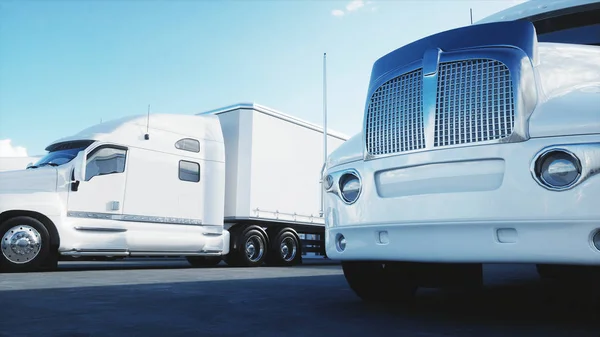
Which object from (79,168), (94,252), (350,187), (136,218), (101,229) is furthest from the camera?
(136,218)

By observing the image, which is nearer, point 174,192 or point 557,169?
point 557,169

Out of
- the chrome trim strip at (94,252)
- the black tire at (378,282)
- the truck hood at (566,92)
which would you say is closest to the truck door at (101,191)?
the chrome trim strip at (94,252)

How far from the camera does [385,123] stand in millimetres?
3406

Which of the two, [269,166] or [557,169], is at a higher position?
[269,166]

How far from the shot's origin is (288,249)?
11.9m

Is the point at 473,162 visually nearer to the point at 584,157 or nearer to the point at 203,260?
the point at 584,157

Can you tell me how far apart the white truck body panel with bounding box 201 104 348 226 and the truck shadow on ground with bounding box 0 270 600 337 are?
578cm

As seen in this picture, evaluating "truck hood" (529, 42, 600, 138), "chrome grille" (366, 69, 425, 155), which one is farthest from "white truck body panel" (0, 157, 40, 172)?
"truck hood" (529, 42, 600, 138)

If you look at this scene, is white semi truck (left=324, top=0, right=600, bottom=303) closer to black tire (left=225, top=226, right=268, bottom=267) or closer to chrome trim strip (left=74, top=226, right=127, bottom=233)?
chrome trim strip (left=74, top=226, right=127, bottom=233)

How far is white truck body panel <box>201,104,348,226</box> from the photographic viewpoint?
1076cm

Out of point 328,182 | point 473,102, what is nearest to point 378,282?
point 328,182

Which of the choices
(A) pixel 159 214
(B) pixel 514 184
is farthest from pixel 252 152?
(B) pixel 514 184

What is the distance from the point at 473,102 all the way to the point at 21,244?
7272 millimetres

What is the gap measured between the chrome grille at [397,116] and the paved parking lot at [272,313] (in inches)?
43.7
